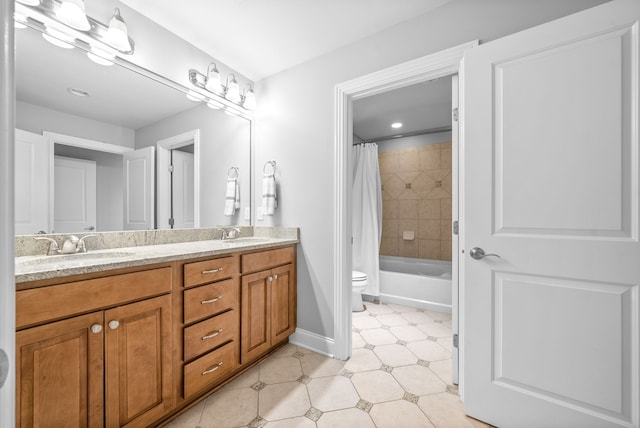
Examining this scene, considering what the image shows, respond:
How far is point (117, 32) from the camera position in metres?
1.50

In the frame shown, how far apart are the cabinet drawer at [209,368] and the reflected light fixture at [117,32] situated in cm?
182

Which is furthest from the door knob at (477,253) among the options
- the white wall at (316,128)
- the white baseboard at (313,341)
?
the white baseboard at (313,341)

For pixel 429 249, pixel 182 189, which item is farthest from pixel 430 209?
pixel 182 189

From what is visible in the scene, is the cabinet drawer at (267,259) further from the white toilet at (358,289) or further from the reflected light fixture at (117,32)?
the reflected light fixture at (117,32)

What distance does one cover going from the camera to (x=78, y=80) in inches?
58.5

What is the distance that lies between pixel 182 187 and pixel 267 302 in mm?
1076

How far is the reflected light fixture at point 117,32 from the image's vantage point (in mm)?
1490

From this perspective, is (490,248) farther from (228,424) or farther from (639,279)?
(228,424)

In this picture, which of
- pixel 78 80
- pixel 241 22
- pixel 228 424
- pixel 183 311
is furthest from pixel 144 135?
pixel 228 424

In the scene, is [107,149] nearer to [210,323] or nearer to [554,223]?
[210,323]

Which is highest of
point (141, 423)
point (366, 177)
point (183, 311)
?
point (366, 177)

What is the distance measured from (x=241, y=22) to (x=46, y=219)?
164 centimetres

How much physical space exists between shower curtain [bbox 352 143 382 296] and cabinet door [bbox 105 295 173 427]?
95.1 inches

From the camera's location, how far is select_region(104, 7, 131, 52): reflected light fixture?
149 cm
